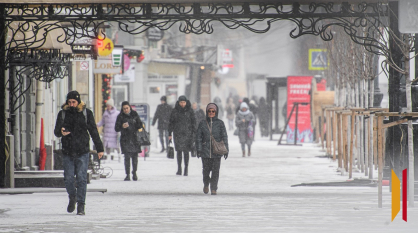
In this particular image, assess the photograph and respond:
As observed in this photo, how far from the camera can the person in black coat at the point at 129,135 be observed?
58.5ft

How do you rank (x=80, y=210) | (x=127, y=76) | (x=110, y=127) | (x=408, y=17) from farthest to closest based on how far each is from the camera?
(x=127, y=76) → (x=110, y=127) → (x=80, y=210) → (x=408, y=17)

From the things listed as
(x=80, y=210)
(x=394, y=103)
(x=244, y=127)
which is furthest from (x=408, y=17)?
(x=244, y=127)

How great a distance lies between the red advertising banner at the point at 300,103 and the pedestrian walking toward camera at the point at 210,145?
18.8m

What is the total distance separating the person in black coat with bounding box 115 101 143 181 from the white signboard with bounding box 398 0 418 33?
810 centimetres

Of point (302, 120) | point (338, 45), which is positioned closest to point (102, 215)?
point (338, 45)

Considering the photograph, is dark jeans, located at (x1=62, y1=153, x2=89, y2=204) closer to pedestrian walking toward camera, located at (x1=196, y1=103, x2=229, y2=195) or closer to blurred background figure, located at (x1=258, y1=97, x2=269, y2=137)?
pedestrian walking toward camera, located at (x1=196, y1=103, x2=229, y2=195)

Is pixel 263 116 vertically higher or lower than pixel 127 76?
lower

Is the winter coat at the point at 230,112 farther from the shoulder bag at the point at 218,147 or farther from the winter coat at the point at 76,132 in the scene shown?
the winter coat at the point at 76,132

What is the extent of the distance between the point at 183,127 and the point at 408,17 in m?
8.36

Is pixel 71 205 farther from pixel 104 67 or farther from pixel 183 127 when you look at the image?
pixel 104 67

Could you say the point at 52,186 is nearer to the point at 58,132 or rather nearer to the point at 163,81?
the point at 58,132

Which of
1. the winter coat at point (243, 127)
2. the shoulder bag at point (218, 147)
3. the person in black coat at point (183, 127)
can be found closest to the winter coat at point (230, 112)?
the winter coat at point (243, 127)

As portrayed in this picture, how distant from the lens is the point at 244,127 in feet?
87.0

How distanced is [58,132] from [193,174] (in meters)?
8.18
